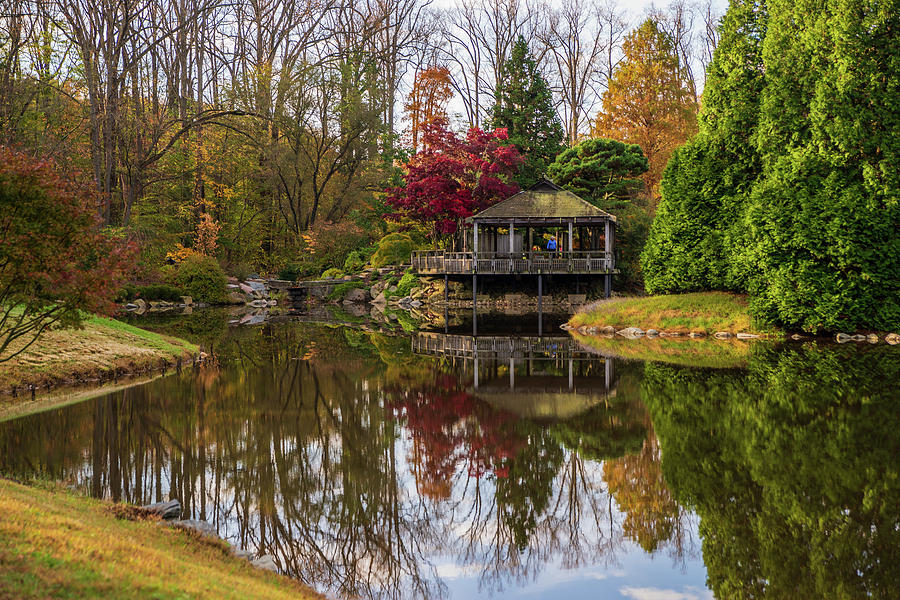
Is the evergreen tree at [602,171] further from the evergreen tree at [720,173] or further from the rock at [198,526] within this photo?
the rock at [198,526]

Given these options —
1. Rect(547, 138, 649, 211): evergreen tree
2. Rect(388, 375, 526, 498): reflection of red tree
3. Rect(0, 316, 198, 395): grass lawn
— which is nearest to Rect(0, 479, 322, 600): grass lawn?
Rect(388, 375, 526, 498): reflection of red tree

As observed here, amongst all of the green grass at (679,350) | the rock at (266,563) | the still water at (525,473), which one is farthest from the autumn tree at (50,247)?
the green grass at (679,350)

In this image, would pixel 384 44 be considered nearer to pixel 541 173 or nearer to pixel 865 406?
pixel 541 173

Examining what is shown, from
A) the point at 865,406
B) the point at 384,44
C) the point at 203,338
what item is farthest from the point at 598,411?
the point at 384,44

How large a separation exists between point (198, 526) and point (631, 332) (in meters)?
19.1

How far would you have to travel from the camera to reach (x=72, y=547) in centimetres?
451

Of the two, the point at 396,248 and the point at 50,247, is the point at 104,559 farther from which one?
the point at 396,248

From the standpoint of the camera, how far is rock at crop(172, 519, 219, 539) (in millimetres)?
6230

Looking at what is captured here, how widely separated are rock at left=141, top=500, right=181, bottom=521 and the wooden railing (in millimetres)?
24823

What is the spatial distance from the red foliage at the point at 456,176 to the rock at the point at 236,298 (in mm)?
12269

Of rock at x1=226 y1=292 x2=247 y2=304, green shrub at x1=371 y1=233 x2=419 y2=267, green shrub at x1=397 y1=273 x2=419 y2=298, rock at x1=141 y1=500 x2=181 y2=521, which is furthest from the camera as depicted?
green shrub at x1=371 y1=233 x2=419 y2=267

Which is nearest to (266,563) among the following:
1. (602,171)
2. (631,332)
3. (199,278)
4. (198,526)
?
(198,526)

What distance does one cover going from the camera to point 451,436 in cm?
1018

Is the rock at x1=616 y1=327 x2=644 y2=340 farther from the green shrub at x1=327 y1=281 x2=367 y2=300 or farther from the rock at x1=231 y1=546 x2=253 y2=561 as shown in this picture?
the green shrub at x1=327 y1=281 x2=367 y2=300
